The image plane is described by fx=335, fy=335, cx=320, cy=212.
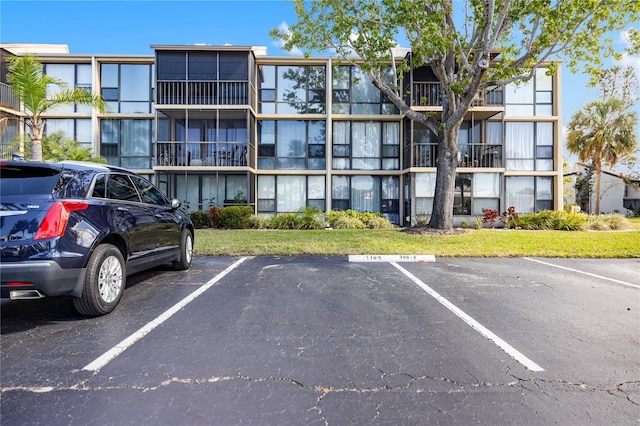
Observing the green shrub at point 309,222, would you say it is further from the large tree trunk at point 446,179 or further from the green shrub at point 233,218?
the large tree trunk at point 446,179

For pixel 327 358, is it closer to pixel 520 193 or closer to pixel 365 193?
pixel 365 193

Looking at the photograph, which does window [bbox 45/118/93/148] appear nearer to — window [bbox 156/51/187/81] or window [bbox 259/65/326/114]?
window [bbox 156/51/187/81]

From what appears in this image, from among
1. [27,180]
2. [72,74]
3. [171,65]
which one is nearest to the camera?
[27,180]

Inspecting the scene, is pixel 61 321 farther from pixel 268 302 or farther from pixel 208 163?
pixel 208 163

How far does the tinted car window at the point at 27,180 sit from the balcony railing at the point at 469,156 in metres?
14.8

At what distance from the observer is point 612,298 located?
470 centimetres

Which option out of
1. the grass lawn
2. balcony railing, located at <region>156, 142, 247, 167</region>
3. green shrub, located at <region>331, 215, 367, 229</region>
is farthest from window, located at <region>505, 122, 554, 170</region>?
balcony railing, located at <region>156, 142, 247, 167</region>

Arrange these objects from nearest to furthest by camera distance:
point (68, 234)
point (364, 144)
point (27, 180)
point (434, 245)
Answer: point (68, 234) → point (27, 180) → point (434, 245) → point (364, 144)

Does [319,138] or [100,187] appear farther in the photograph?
[319,138]

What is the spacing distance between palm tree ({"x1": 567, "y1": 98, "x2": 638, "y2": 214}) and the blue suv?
28.0m

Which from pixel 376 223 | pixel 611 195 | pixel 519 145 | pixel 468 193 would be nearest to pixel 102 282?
pixel 376 223

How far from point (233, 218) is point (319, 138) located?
644cm

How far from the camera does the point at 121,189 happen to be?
15.1ft

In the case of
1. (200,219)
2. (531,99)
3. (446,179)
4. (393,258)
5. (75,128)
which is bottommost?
(393,258)
